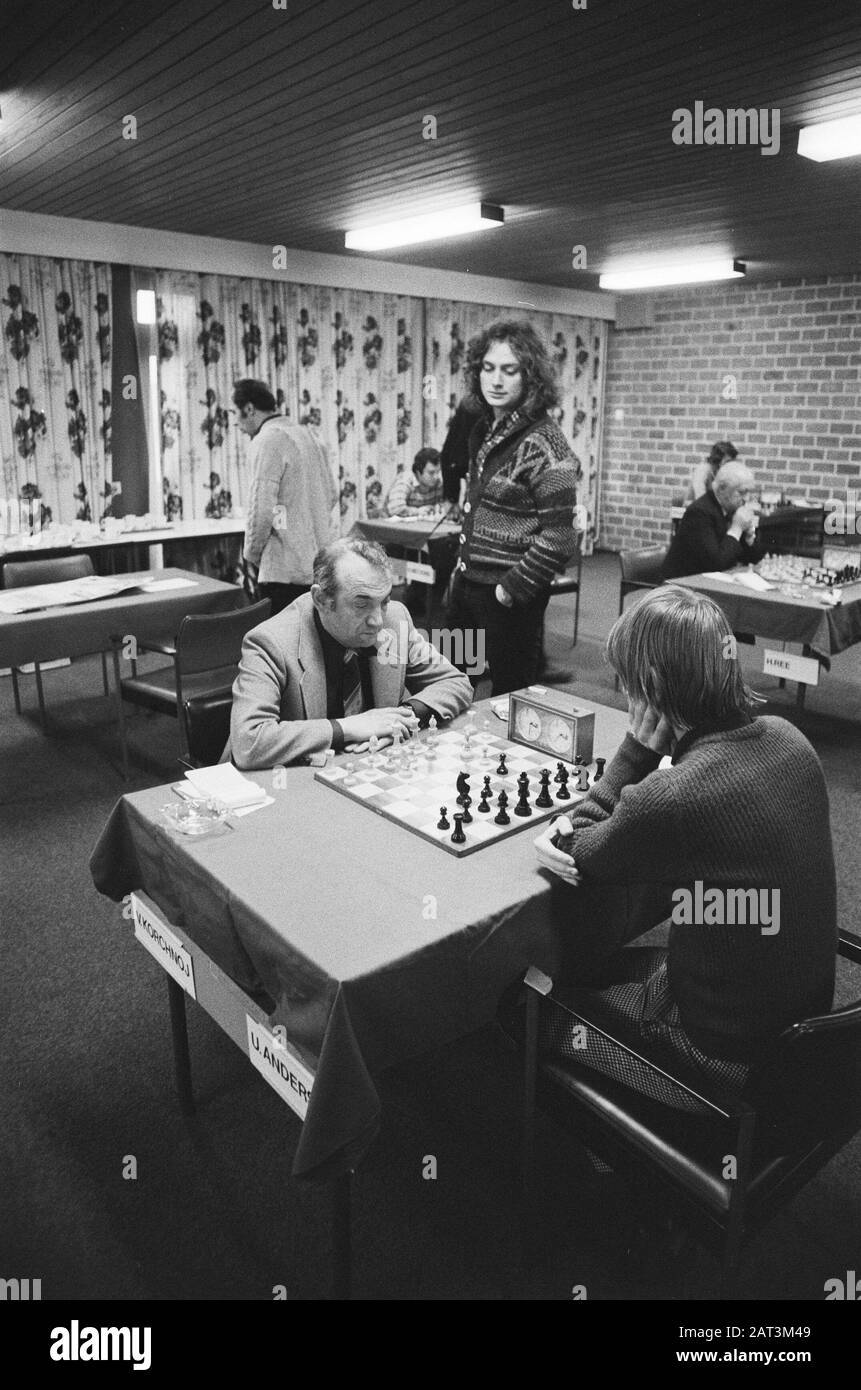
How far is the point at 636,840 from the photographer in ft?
4.50

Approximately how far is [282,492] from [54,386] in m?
2.18

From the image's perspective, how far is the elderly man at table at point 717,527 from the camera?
15.0ft

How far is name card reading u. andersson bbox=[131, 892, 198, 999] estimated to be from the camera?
5.66ft

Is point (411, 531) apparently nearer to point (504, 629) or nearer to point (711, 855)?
point (504, 629)

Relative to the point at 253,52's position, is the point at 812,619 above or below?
below

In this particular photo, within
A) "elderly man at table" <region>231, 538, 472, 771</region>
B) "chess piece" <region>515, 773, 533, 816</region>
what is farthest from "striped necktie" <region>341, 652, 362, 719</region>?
"chess piece" <region>515, 773, 533, 816</region>

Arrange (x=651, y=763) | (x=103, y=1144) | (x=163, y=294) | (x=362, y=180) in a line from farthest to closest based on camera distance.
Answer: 1. (x=163, y=294)
2. (x=362, y=180)
3. (x=103, y=1144)
4. (x=651, y=763)

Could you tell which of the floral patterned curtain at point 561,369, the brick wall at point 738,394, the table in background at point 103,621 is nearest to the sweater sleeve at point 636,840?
the table in background at point 103,621

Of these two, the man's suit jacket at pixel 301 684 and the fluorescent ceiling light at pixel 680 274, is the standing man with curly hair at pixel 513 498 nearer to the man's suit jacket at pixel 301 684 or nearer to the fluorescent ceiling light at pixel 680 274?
the man's suit jacket at pixel 301 684

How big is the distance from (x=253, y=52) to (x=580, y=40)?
0.95 m

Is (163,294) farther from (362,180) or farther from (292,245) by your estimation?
(362,180)

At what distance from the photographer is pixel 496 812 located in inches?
68.9

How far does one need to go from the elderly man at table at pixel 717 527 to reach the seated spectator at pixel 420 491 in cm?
215

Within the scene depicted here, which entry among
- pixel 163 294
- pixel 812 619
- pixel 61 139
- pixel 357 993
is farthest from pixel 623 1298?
pixel 163 294
